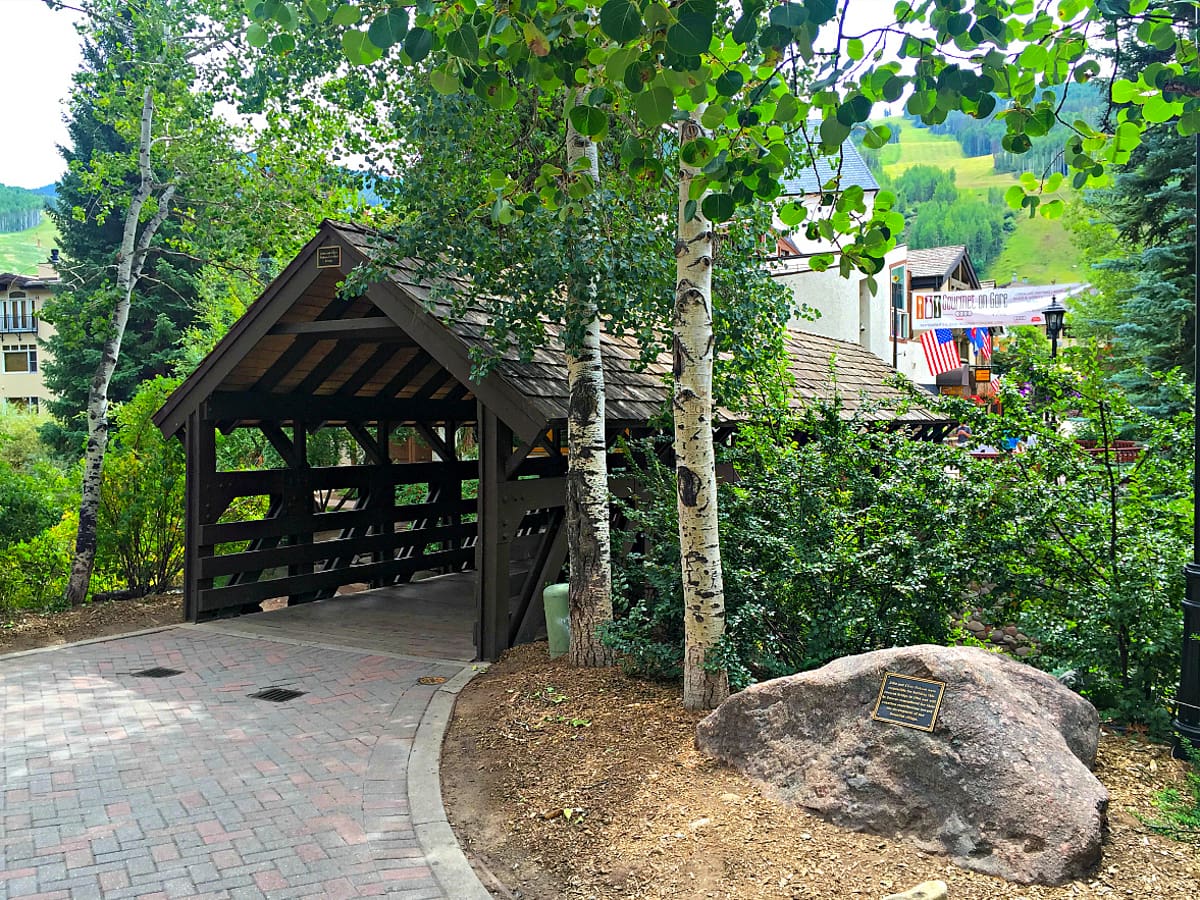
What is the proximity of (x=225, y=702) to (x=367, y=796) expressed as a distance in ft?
8.41

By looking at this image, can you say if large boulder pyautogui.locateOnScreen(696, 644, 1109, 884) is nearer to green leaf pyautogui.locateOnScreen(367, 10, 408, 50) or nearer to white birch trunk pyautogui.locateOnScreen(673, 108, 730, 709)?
white birch trunk pyautogui.locateOnScreen(673, 108, 730, 709)

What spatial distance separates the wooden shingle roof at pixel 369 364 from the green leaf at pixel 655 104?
4.26 metres

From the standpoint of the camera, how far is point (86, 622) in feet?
33.7

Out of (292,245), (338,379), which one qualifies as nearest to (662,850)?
(338,379)

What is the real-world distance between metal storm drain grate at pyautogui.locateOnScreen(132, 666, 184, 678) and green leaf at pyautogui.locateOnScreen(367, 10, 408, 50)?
254 inches

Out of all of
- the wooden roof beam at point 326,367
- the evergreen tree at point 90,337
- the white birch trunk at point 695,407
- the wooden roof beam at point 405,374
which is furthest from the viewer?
the evergreen tree at point 90,337

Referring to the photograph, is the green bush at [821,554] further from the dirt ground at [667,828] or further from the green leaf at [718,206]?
the green leaf at [718,206]

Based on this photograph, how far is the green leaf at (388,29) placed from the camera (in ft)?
11.1

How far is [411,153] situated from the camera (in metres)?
9.51

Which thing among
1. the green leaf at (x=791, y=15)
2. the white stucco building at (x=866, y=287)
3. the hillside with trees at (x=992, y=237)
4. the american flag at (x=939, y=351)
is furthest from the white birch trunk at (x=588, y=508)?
the hillside with trees at (x=992, y=237)

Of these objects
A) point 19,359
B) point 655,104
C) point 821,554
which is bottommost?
point 821,554

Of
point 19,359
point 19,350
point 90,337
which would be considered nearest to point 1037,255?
point 19,350

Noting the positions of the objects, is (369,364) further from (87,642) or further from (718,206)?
(718,206)

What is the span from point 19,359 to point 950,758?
215ft
